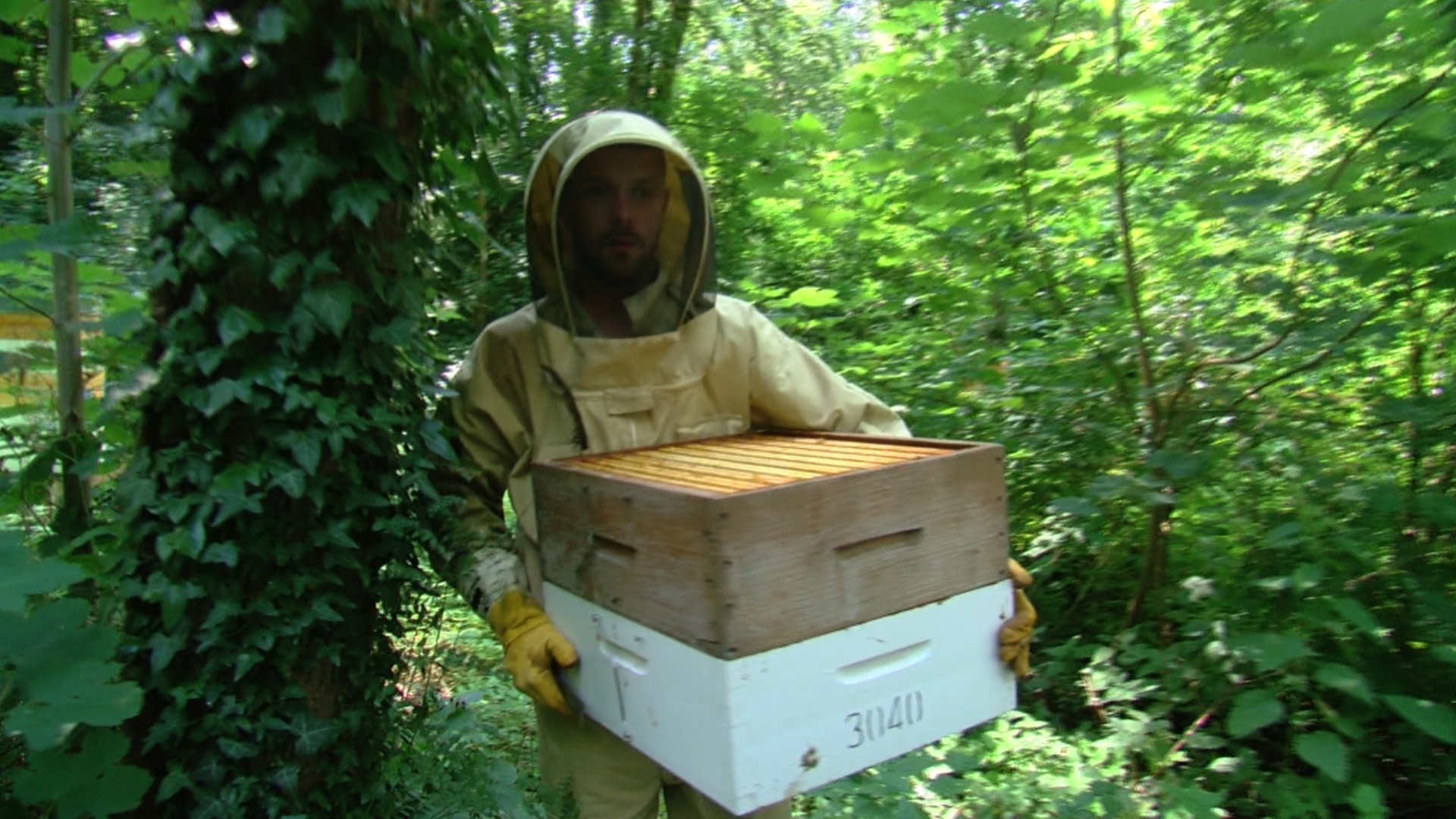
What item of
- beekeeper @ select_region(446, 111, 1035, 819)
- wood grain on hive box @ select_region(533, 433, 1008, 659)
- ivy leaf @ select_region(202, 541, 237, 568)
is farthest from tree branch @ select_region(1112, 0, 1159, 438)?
ivy leaf @ select_region(202, 541, 237, 568)

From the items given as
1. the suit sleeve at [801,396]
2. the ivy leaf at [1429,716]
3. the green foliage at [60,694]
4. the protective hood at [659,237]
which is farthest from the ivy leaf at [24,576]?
the ivy leaf at [1429,716]

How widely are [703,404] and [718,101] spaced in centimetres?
336

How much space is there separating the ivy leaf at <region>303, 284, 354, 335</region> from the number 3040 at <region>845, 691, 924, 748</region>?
102 cm

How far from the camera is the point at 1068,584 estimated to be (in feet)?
11.9

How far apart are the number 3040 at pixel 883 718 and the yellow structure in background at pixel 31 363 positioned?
1467mm

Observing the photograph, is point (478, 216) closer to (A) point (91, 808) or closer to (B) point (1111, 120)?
(A) point (91, 808)

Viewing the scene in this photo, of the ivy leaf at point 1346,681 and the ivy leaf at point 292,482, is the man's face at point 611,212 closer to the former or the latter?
the ivy leaf at point 292,482

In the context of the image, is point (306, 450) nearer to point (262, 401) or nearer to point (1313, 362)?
point (262, 401)

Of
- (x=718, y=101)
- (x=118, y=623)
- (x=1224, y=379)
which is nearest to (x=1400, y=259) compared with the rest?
(x=1224, y=379)

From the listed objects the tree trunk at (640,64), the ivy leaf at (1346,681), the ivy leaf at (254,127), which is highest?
the tree trunk at (640,64)

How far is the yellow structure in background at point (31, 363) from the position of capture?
1522 millimetres

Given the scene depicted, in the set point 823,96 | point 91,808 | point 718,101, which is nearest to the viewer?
point 91,808

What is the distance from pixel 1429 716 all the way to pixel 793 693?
214cm

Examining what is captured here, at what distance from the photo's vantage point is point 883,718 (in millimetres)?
1377
